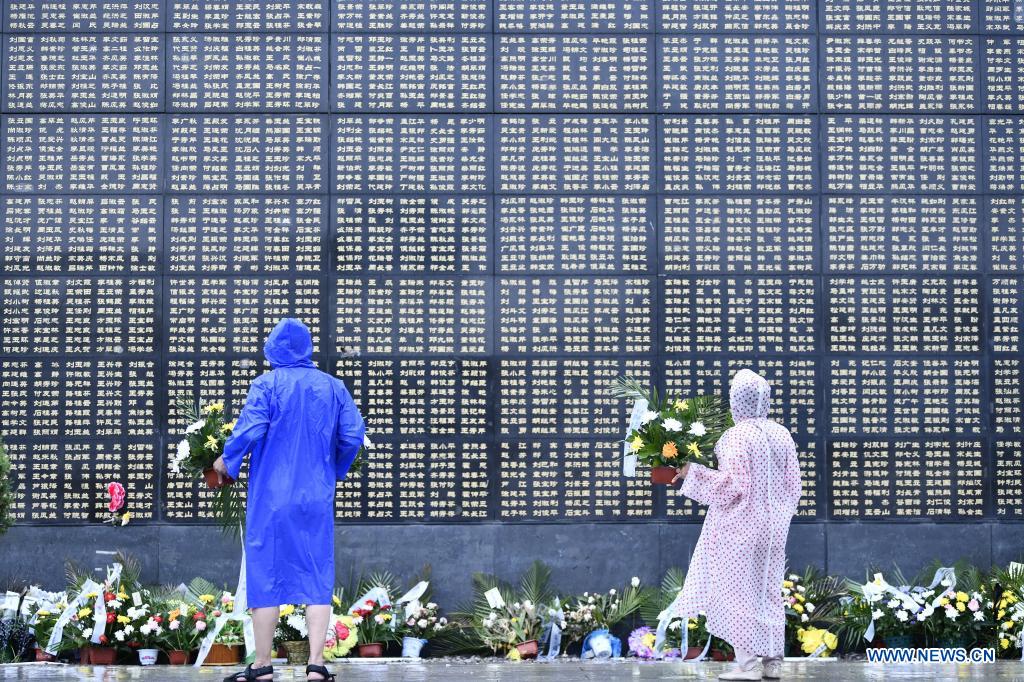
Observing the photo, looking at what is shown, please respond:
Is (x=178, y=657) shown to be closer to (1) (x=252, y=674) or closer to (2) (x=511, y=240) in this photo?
(1) (x=252, y=674)

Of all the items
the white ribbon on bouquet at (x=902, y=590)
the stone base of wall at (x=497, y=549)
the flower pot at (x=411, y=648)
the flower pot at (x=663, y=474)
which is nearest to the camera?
the flower pot at (x=663, y=474)

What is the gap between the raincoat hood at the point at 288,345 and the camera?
6.65m

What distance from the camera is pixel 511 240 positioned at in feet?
31.2

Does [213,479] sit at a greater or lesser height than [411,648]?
greater

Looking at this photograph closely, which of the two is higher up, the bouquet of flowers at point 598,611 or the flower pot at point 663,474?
the flower pot at point 663,474

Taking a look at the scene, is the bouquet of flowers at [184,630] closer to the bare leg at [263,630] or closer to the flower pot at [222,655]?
the flower pot at [222,655]

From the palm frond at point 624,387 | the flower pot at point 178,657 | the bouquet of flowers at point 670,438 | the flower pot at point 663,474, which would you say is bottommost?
the flower pot at point 178,657

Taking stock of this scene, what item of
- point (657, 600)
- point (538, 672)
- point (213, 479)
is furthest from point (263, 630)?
point (657, 600)

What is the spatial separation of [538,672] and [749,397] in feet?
6.30

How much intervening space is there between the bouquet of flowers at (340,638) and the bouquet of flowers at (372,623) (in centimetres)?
15

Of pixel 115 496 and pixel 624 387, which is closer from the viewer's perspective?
pixel 115 496

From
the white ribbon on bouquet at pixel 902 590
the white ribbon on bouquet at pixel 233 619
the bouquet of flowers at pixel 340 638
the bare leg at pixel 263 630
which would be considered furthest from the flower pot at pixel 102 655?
the white ribbon on bouquet at pixel 902 590

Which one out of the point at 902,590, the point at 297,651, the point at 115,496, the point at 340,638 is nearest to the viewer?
the point at 340,638

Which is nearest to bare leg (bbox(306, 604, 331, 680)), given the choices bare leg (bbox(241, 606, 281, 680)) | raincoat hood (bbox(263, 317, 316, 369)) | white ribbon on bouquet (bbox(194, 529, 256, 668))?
bare leg (bbox(241, 606, 281, 680))
